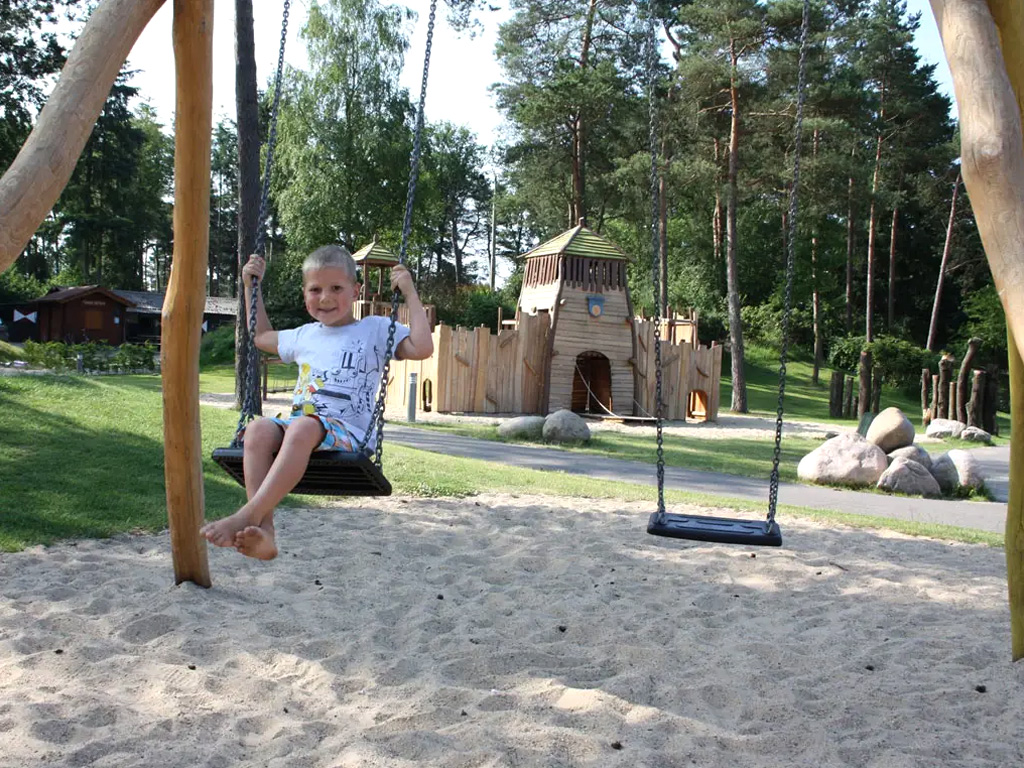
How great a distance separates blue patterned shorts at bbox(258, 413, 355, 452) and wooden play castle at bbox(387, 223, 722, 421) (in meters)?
15.7

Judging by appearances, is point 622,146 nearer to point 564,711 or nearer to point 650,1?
point 650,1

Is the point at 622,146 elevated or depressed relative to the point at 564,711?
elevated

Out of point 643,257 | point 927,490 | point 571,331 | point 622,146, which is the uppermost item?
point 622,146

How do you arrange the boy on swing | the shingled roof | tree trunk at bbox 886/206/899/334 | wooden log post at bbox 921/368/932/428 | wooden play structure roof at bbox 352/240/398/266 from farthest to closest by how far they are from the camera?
the shingled roof < tree trunk at bbox 886/206/899/334 < wooden log post at bbox 921/368/932/428 < wooden play structure roof at bbox 352/240/398/266 < the boy on swing

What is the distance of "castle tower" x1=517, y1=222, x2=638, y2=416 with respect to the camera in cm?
2133

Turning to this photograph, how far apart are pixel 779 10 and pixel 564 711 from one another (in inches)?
1013

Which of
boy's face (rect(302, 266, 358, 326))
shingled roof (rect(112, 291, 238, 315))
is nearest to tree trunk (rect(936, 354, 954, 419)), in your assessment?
boy's face (rect(302, 266, 358, 326))

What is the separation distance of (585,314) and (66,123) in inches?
741

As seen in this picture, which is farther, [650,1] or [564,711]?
[650,1]

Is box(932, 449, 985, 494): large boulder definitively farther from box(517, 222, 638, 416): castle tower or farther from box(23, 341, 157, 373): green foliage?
box(23, 341, 157, 373): green foliage

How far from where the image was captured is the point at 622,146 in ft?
115

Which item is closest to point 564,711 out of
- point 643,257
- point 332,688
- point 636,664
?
point 636,664

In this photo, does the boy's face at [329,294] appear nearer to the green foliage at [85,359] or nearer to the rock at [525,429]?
the rock at [525,429]

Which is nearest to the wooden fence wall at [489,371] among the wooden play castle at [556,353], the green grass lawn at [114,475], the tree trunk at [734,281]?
the wooden play castle at [556,353]
